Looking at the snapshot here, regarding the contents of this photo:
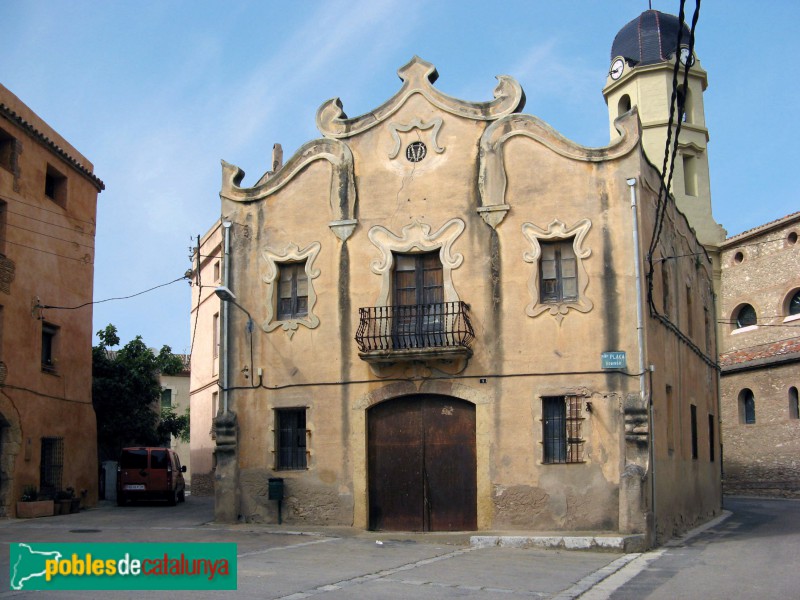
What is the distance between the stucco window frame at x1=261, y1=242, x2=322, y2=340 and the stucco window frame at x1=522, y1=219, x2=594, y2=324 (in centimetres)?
450

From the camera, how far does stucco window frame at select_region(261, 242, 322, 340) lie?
66.1 feet

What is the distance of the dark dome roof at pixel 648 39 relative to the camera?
42.7 m

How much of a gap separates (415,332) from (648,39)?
2917cm

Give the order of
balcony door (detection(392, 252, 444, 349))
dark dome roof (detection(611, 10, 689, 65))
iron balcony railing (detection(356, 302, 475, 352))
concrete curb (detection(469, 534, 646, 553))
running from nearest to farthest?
1. concrete curb (detection(469, 534, 646, 553))
2. iron balcony railing (detection(356, 302, 475, 352))
3. balcony door (detection(392, 252, 444, 349))
4. dark dome roof (detection(611, 10, 689, 65))

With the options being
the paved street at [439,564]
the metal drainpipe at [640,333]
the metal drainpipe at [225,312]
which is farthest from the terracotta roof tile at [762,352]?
the metal drainpipe at [225,312]

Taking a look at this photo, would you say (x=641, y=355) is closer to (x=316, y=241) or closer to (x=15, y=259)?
(x=316, y=241)

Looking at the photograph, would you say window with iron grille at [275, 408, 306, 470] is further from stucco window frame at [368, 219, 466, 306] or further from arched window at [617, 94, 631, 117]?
arched window at [617, 94, 631, 117]

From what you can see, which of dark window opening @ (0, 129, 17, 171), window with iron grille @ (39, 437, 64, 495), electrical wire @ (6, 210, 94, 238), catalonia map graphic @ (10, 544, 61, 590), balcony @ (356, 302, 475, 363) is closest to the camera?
catalonia map graphic @ (10, 544, 61, 590)

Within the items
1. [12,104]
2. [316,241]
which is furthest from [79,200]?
[316,241]

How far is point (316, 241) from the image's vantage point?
2033cm

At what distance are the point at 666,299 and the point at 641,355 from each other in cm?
336

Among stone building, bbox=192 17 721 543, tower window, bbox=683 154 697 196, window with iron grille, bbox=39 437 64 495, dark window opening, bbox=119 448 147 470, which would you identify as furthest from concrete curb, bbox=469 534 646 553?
tower window, bbox=683 154 697 196

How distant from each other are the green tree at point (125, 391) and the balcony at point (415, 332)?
48.5ft

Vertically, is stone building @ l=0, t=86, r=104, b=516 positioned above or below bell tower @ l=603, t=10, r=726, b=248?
below
